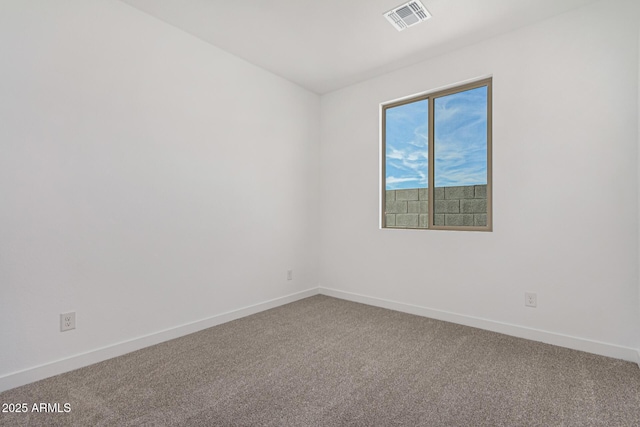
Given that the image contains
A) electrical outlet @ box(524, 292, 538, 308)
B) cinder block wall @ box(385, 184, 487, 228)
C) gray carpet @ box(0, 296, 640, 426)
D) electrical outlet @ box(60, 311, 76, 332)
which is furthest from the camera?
cinder block wall @ box(385, 184, 487, 228)

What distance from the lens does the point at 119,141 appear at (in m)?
2.35

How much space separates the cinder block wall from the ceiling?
4.40 ft

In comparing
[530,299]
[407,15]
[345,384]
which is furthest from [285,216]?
[530,299]

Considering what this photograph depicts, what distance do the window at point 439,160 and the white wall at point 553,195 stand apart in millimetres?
206

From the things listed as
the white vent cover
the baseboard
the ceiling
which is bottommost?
the baseboard

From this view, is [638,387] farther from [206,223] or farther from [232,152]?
[232,152]

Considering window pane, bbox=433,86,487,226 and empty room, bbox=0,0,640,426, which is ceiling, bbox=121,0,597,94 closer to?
empty room, bbox=0,0,640,426

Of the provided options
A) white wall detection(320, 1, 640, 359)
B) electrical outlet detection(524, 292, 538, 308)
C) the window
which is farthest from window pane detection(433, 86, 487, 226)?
electrical outlet detection(524, 292, 538, 308)

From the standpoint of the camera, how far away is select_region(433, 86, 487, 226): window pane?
A: 313 centimetres

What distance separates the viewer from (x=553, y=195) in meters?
2.51

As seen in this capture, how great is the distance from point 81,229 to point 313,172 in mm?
2522

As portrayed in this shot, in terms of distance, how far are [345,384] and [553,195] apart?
210cm

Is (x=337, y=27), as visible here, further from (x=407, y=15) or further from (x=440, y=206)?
(x=440, y=206)

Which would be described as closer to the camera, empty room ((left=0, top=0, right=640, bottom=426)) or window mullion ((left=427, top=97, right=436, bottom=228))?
empty room ((left=0, top=0, right=640, bottom=426))
